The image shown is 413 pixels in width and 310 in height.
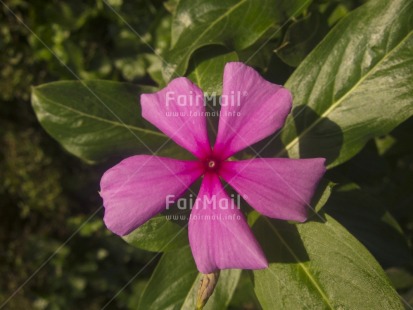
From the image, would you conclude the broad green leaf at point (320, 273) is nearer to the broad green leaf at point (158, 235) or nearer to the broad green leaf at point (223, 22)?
the broad green leaf at point (158, 235)

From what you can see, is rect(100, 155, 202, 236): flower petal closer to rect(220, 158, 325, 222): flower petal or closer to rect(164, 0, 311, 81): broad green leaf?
rect(220, 158, 325, 222): flower petal

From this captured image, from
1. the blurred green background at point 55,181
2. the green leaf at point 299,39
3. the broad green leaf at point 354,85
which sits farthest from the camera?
the blurred green background at point 55,181

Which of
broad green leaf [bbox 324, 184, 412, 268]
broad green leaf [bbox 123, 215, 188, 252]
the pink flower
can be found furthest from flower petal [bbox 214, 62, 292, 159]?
broad green leaf [bbox 324, 184, 412, 268]

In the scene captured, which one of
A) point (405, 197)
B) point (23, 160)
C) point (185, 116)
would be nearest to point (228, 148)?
point (185, 116)

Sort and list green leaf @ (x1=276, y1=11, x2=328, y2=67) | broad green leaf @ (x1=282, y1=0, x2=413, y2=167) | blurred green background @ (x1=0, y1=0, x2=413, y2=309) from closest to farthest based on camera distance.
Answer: broad green leaf @ (x1=282, y1=0, x2=413, y2=167), green leaf @ (x1=276, y1=11, x2=328, y2=67), blurred green background @ (x1=0, y1=0, x2=413, y2=309)

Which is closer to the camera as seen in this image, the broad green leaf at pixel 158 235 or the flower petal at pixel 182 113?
the flower petal at pixel 182 113

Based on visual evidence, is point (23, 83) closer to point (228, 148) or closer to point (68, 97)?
point (68, 97)

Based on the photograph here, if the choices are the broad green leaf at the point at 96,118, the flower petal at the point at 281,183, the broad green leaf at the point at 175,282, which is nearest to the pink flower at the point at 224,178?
the flower petal at the point at 281,183
